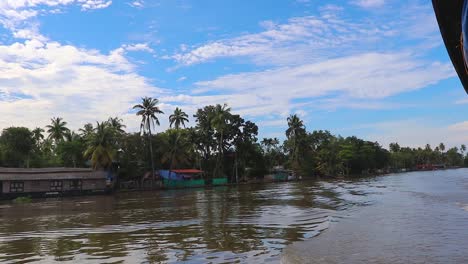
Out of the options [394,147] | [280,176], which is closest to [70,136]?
[280,176]

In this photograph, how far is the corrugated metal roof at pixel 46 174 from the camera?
4350 centimetres

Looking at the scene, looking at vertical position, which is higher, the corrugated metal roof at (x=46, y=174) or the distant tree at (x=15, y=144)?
the distant tree at (x=15, y=144)

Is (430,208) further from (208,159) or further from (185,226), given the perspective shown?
(208,159)

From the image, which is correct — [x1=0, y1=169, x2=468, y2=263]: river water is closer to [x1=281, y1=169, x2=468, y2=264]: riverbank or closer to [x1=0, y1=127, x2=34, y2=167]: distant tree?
[x1=281, y1=169, x2=468, y2=264]: riverbank

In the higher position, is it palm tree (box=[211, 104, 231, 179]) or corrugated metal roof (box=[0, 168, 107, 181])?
palm tree (box=[211, 104, 231, 179])

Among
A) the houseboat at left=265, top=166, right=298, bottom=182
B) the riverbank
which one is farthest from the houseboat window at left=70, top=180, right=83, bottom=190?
the houseboat at left=265, top=166, right=298, bottom=182

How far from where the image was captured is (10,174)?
143 feet

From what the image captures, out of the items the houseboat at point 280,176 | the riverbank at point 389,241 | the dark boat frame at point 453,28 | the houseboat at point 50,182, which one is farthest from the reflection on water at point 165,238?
the houseboat at point 280,176

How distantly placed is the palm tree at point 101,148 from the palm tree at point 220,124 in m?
21.5

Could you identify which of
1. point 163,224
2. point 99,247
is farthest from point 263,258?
point 163,224

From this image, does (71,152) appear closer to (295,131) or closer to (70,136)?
(70,136)

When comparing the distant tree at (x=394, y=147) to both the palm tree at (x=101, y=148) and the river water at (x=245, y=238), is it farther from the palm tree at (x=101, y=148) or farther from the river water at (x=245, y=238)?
the river water at (x=245, y=238)

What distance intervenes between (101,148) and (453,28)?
55053 mm

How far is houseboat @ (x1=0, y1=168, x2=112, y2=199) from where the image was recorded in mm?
43562
